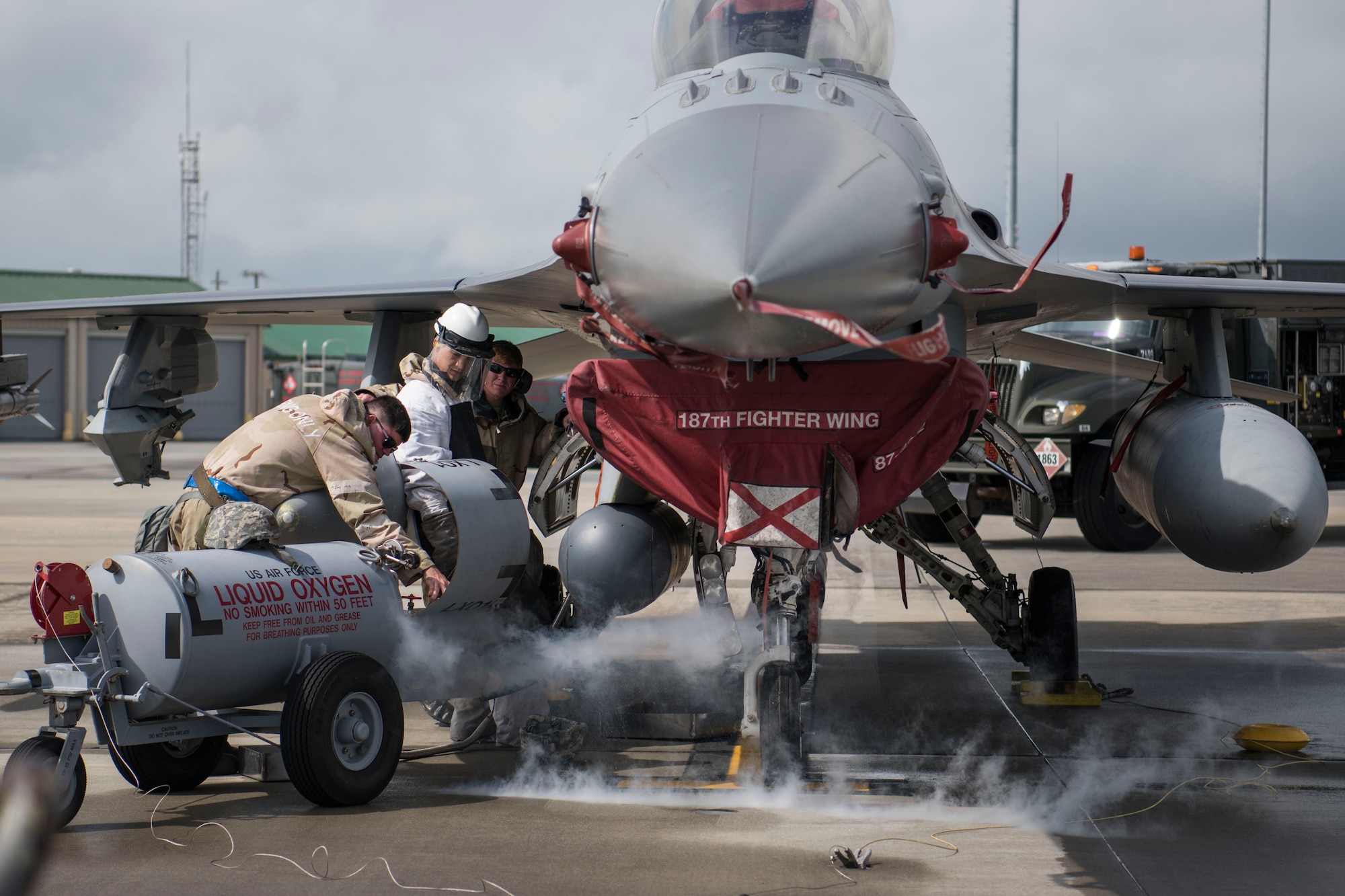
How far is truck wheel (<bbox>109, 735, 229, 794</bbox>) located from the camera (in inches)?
189

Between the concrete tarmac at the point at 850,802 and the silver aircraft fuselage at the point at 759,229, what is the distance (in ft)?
5.75

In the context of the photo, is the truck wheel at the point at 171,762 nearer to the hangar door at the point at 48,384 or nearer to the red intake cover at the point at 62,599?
the red intake cover at the point at 62,599

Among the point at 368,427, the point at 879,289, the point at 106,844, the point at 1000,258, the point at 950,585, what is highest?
the point at 1000,258

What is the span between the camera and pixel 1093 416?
44.7 ft

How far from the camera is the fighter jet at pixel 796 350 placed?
3.58 metres

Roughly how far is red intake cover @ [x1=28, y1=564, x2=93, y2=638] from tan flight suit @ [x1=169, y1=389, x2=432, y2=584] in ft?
2.75

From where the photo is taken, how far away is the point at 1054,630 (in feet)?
22.6

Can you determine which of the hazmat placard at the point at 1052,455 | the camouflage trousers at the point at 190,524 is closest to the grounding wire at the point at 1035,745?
the camouflage trousers at the point at 190,524

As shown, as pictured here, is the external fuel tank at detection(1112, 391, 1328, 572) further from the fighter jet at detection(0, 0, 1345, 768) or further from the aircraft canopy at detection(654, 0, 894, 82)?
the aircraft canopy at detection(654, 0, 894, 82)

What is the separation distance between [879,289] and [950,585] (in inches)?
143

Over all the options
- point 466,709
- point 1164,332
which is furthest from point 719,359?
point 1164,332

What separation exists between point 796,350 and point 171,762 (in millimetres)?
3053

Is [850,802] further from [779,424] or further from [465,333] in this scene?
[465,333]

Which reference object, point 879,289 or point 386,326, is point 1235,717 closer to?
point 879,289
